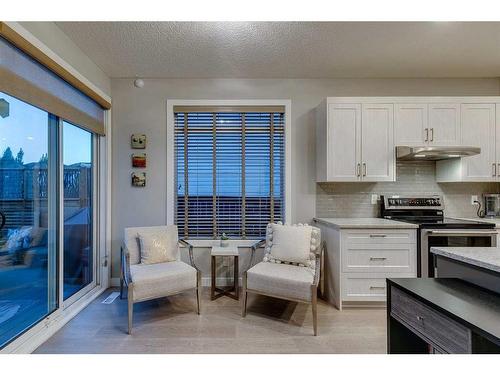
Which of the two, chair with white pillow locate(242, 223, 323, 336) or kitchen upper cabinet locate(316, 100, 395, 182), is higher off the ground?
kitchen upper cabinet locate(316, 100, 395, 182)

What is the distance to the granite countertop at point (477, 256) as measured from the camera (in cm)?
129

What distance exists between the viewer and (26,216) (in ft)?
A: 7.40

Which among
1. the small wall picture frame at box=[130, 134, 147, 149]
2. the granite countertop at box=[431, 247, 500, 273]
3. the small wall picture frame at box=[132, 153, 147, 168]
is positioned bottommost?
the granite countertop at box=[431, 247, 500, 273]

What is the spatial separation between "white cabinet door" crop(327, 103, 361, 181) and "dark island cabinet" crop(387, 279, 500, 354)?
1791 mm

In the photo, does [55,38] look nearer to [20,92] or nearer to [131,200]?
[20,92]

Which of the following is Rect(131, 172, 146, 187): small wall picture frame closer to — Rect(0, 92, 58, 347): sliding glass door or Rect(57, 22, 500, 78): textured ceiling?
Rect(0, 92, 58, 347): sliding glass door

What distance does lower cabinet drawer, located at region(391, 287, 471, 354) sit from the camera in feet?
3.57

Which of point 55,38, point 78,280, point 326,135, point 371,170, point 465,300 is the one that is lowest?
point 78,280

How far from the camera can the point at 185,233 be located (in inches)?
140

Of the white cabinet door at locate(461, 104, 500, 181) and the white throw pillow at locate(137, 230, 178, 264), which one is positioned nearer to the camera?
the white throw pillow at locate(137, 230, 178, 264)

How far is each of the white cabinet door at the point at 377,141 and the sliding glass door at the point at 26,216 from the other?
10.3 ft

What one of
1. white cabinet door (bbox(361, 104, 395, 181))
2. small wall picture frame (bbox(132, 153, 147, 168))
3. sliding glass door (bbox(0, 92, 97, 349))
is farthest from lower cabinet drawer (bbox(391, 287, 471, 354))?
small wall picture frame (bbox(132, 153, 147, 168))

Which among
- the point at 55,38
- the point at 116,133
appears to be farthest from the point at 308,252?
the point at 55,38

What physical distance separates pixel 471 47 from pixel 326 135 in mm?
1632
